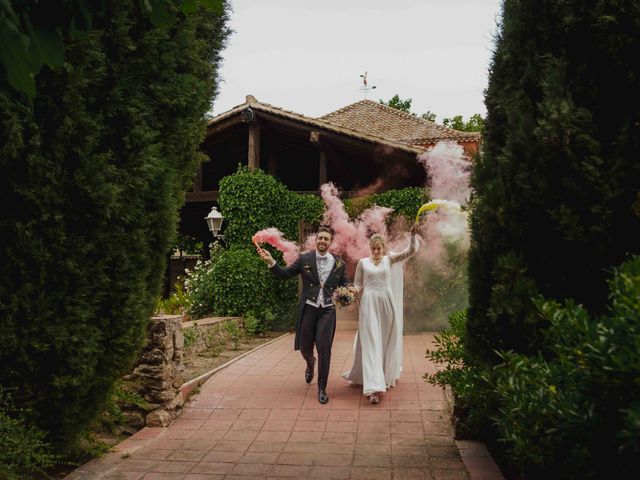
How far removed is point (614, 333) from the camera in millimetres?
1889

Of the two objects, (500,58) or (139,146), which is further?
(139,146)

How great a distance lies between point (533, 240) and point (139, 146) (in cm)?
299

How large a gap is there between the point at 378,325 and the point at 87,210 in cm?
372

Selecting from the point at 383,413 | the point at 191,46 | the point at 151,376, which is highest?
the point at 191,46

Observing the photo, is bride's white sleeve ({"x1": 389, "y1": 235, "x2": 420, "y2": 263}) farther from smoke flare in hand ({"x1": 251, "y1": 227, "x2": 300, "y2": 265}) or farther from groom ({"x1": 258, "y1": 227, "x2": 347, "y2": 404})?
smoke flare in hand ({"x1": 251, "y1": 227, "x2": 300, "y2": 265})

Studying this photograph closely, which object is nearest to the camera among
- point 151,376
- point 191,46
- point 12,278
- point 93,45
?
point 12,278

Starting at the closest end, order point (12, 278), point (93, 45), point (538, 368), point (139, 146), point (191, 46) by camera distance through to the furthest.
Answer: point (538, 368)
point (12, 278)
point (93, 45)
point (139, 146)
point (191, 46)

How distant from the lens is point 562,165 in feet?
11.0

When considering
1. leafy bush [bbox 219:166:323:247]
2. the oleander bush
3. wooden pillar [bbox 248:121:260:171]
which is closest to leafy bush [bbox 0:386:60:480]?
the oleander bush

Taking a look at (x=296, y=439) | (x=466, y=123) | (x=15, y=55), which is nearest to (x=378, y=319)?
(x=296, y=439)

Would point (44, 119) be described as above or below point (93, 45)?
below

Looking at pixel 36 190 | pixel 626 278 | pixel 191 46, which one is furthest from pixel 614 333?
pixel 191 46

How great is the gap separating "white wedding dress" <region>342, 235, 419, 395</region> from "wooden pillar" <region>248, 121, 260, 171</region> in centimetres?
825

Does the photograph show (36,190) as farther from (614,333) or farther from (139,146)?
(614,333)
